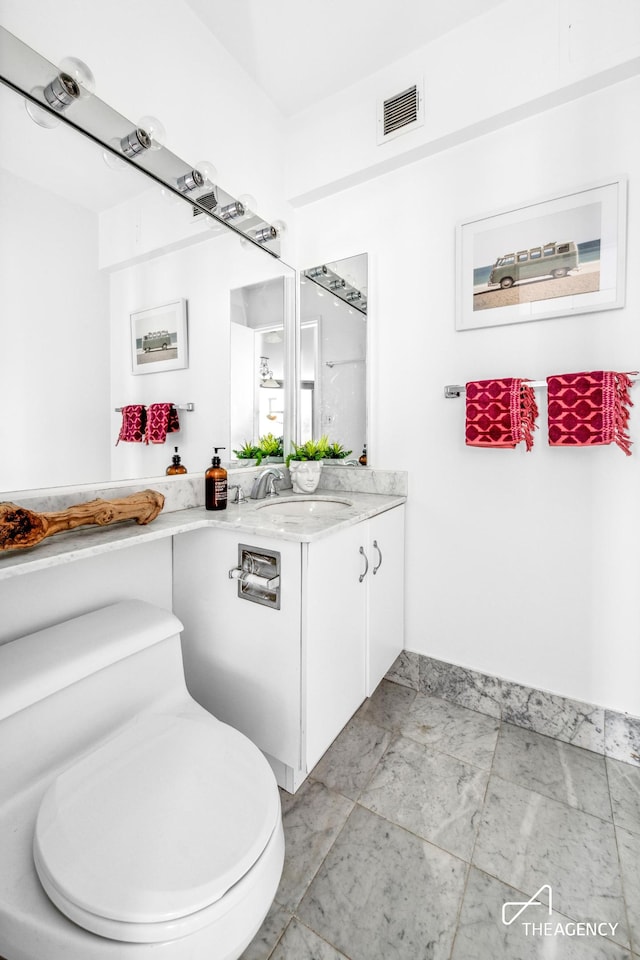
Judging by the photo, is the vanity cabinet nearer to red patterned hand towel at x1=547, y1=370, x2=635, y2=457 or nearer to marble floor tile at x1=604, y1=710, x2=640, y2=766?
red patterned hand towel at x1=547, y1=370, x2=635, y2=457

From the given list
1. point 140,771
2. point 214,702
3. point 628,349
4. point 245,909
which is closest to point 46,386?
point 140,771

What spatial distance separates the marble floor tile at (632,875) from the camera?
0.99 meters

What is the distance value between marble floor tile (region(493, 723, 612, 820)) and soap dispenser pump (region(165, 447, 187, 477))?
1558mm

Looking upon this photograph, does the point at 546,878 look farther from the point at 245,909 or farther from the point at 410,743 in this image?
the point at 245,909

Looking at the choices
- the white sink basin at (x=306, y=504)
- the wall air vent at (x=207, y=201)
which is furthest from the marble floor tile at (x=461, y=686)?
the wall air vent at (x=207, y=201)

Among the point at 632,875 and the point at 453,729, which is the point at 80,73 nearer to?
the point at 453,729

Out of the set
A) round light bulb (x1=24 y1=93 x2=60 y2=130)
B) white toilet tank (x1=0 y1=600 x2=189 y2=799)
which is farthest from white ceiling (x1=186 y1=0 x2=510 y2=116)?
white toilet tank (x1=0 y1=600 x2=189 y2=799)

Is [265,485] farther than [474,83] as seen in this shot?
Yes

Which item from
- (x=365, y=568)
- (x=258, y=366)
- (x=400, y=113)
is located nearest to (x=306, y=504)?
(x=365, y=568)

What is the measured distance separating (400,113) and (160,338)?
143cm

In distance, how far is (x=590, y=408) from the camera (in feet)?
4.66

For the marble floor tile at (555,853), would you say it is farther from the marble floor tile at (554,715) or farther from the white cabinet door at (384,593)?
the white cabinet door at (384,593)

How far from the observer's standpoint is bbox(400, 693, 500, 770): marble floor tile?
1543 mm

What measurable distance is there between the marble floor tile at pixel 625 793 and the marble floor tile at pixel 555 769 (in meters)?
0.02
